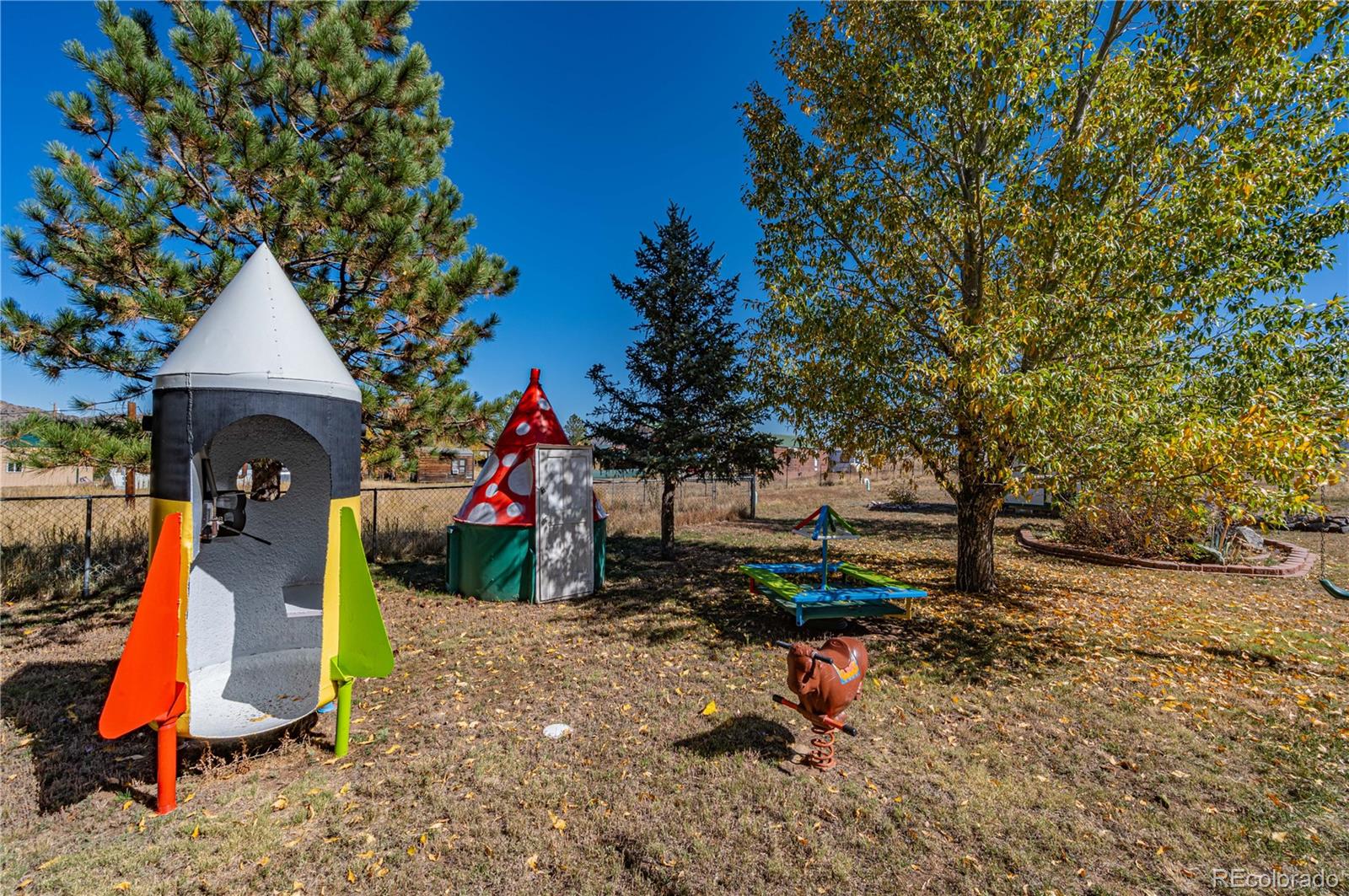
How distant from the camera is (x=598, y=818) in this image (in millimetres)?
3549

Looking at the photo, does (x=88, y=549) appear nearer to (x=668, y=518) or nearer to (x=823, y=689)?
(x=668, y=518)

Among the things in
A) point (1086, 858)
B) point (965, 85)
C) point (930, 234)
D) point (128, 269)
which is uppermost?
point (965, 85)

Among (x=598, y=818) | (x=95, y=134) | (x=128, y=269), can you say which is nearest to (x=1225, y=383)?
(x=598, y=818)

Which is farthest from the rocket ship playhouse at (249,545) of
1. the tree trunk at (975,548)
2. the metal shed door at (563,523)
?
the tree trunk at (975,548)

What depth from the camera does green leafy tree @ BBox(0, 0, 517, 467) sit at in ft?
21.3

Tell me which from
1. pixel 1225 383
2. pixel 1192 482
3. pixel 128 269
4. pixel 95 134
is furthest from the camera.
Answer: pixel 95 134

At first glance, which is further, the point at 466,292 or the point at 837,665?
the point at 466,292

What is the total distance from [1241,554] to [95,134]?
67.0ft

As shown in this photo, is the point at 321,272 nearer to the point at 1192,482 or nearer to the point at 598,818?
the point at 598,818

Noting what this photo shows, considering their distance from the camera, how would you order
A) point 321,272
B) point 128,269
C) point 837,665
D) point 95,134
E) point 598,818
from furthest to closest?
1. point 321,272
2. point 95,134
3. point 128,269
4. point 837,665
5. point 598,818

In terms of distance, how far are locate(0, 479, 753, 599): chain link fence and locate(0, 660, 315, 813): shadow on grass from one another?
2079 millimetres

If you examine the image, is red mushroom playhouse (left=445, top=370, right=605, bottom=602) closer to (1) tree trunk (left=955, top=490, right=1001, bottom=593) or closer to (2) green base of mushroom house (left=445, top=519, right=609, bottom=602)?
(2) green base of mushroom house (left=445, top=519, right=609, bottom=602)

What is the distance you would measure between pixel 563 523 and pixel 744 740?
213 inches

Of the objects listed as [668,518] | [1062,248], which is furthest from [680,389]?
[1062,248]
